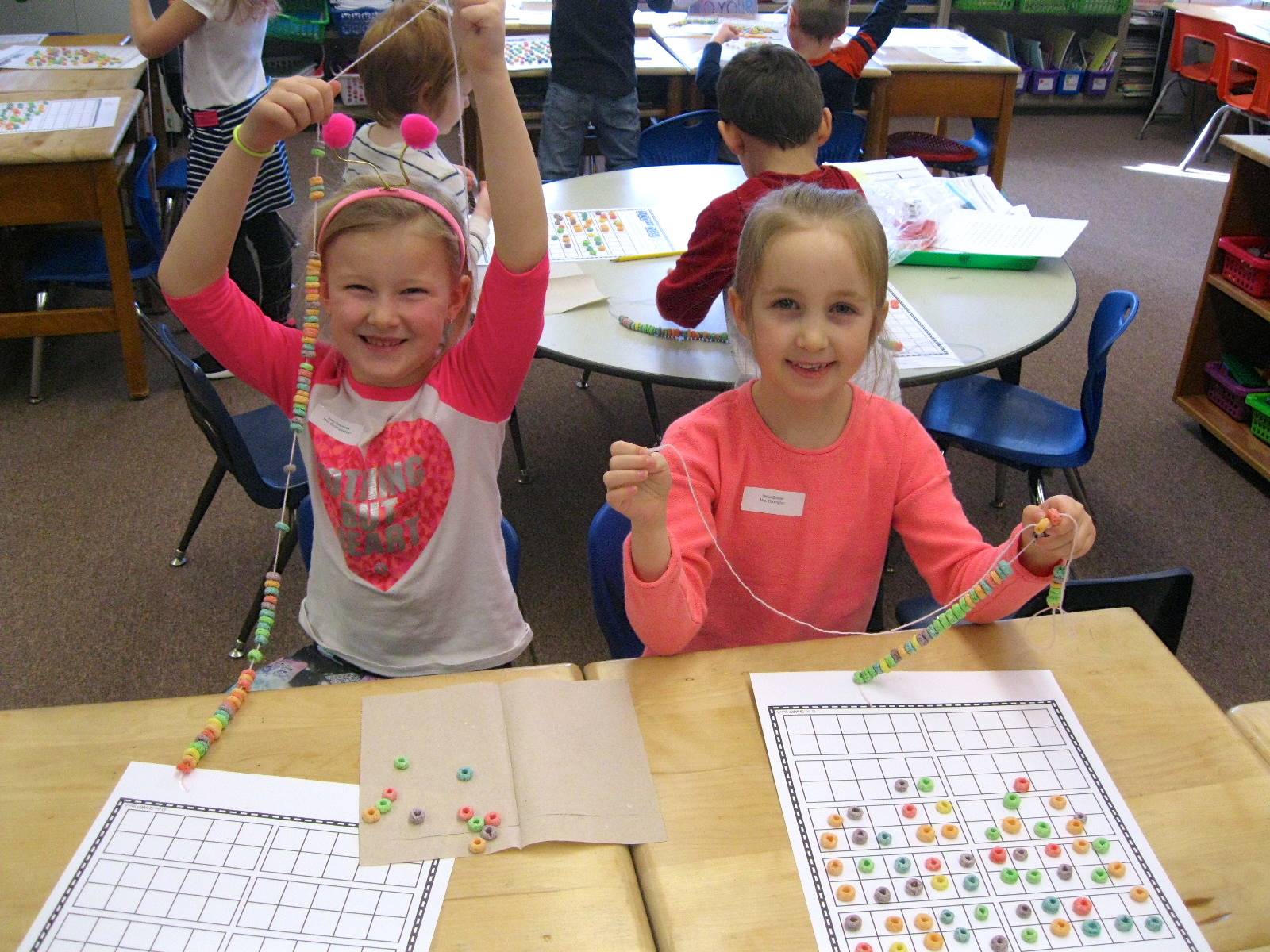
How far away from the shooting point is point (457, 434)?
1.30m

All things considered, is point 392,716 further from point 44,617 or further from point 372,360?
point 44,617

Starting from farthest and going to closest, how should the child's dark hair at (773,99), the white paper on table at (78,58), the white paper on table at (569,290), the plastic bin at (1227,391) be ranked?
the white paper on table at (78,58)
the plastic bin at (1227,391)
the white paper on table at (569,290)
the child's dark hair at (773,99)

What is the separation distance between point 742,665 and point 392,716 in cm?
35

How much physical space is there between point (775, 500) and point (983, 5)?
5.58 metres

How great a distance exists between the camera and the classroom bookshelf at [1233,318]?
2.87 m

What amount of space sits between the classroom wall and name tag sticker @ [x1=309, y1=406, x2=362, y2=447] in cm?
469

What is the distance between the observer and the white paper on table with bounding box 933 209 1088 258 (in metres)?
2.16

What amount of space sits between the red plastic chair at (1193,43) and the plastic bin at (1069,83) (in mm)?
439

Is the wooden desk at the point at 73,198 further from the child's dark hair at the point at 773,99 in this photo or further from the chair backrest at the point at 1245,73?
the chair backrest at the point at 1245,73

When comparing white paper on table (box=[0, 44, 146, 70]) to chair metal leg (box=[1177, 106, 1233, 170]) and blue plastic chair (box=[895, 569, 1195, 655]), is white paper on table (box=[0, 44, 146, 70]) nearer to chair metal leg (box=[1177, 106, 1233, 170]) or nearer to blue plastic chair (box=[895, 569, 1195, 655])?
blue plastic chair (box=[895, 569, 1195, 655])

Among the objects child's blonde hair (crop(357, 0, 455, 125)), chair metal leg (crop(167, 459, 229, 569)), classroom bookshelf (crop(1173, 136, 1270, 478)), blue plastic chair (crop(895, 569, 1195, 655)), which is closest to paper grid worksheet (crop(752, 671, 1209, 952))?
blue plastic chair (crop(895, 569, 1195, 655))

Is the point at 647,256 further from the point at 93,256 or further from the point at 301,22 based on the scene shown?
the point at 301,22

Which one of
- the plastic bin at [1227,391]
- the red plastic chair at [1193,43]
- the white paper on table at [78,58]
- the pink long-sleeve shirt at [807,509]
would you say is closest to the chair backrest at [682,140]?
the plastic bin at [1227,391]

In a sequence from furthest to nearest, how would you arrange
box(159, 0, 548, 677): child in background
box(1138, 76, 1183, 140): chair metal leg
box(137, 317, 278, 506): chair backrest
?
box(1138, 76, 1183, 140): chair metal leg → box(137, 317, 278, 506): chair backrest → box(159, 0, 548, 677): child in background
